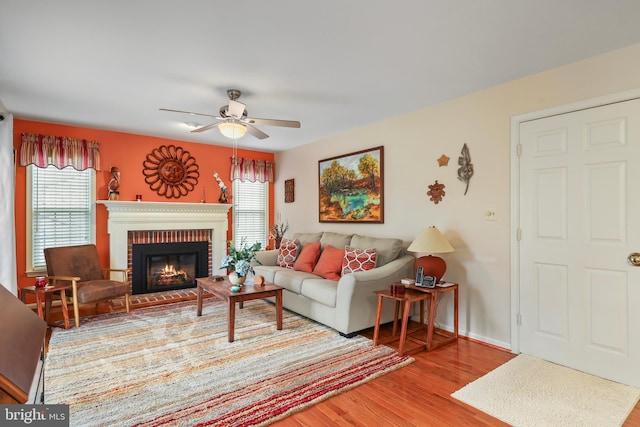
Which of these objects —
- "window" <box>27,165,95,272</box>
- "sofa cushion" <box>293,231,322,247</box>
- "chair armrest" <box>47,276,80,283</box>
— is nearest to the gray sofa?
"sofa cushion" <box>293,231,322,247</box>

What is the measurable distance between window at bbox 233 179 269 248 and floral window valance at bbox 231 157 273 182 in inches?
6.0

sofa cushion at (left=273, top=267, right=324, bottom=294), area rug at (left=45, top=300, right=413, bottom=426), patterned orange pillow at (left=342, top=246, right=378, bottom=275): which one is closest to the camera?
area rug at (left=45, top=300, right=413, bottom=426)

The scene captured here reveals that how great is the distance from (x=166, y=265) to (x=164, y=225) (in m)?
0.67

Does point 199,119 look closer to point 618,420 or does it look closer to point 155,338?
point 155,338

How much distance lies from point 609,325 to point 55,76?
498 centimetres

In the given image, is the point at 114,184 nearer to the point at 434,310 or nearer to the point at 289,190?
the point at 289,190

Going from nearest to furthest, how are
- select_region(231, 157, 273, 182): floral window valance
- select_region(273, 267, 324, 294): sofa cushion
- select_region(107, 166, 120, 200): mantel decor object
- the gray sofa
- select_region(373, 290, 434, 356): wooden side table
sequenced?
select_region(373, 290, 434, 356): wooden side table
the gray sofa
select_region(273, 267, 324, 294): sofa cushion
select_region(107, 166, 120, 200): mantel decor object
select_region(231, 157, 273, 182): floral window valance

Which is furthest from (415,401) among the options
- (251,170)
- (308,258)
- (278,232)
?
(251,170)

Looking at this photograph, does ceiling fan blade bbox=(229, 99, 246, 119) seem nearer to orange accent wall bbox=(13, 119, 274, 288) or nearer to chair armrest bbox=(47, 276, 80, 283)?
chair armrest bbox=(47, 276, 80, 283)

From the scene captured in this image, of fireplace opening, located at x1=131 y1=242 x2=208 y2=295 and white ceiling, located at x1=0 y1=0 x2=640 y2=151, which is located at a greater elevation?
white ceiling, located at x1=0 y1=0 x2=640 y2=151


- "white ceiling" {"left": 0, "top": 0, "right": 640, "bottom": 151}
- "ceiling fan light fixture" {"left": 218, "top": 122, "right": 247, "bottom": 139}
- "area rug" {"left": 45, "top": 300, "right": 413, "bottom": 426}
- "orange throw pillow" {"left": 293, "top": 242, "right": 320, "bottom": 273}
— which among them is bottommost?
"area rug" {"left": 45, "top": 300, "right": 413, "bottom": 426}

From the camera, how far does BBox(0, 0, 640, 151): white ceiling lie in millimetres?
2008

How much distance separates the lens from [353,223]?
15.8ft

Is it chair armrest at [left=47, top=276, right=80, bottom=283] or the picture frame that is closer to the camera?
chair armrest at [left=47, top=276, right=80, bottom=283]
